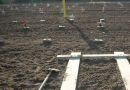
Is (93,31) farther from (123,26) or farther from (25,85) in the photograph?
(25,85)

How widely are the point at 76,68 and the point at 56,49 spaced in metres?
1.95

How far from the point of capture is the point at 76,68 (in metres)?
6.75

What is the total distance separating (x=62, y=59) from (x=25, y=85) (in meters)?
1.81

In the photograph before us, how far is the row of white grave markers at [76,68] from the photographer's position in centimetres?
583

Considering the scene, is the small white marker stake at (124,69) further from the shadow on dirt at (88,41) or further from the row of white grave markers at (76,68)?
the shadow on dirt at (88,41)

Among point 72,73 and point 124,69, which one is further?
point 124,69

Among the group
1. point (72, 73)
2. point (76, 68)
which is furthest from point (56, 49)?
point (72, 73)

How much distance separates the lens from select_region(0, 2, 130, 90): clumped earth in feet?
20.0

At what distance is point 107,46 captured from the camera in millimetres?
8703

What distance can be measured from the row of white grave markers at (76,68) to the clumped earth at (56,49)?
4.2 inches

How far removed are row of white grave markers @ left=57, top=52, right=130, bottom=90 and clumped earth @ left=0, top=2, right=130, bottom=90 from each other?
11 cm

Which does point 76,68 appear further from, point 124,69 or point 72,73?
point 124,69

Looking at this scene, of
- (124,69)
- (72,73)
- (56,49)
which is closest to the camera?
(72,73)

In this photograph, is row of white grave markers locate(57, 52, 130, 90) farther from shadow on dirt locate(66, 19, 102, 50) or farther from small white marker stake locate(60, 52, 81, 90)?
shadow on dirt locate(66, 19, 102, 50)
